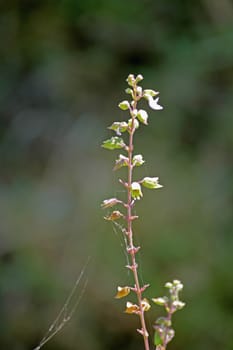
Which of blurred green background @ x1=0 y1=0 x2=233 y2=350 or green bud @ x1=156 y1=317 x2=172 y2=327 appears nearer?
green bud @ x1=156 y1=317 x2=172 y2=327

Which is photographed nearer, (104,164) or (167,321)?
(167,321)

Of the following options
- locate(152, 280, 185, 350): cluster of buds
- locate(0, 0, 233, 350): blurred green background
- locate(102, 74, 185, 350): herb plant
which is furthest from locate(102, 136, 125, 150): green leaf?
locate(0, 0, 233, 350): blurred green background

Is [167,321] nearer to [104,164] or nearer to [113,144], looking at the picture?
[113,144]

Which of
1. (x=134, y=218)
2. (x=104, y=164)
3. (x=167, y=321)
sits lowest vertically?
(x=167, y=321)

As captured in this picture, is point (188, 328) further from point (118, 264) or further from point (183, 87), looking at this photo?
point (183, 87)

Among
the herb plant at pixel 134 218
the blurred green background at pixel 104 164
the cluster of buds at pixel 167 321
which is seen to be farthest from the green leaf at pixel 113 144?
the blurred green background at pixel 104 164

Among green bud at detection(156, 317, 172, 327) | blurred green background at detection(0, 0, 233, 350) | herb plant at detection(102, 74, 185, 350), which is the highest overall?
blurred green background at detection(0, 0, 233, 350)

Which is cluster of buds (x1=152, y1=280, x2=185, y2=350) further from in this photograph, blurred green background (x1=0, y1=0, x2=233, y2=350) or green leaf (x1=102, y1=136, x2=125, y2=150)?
blurred green background (x1=0, y1=0, x2=233, y2=350)

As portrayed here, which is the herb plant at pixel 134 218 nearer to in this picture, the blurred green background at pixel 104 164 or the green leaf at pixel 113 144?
the green leaf at pixel 113 144

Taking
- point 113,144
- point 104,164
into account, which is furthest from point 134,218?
point 104,164
